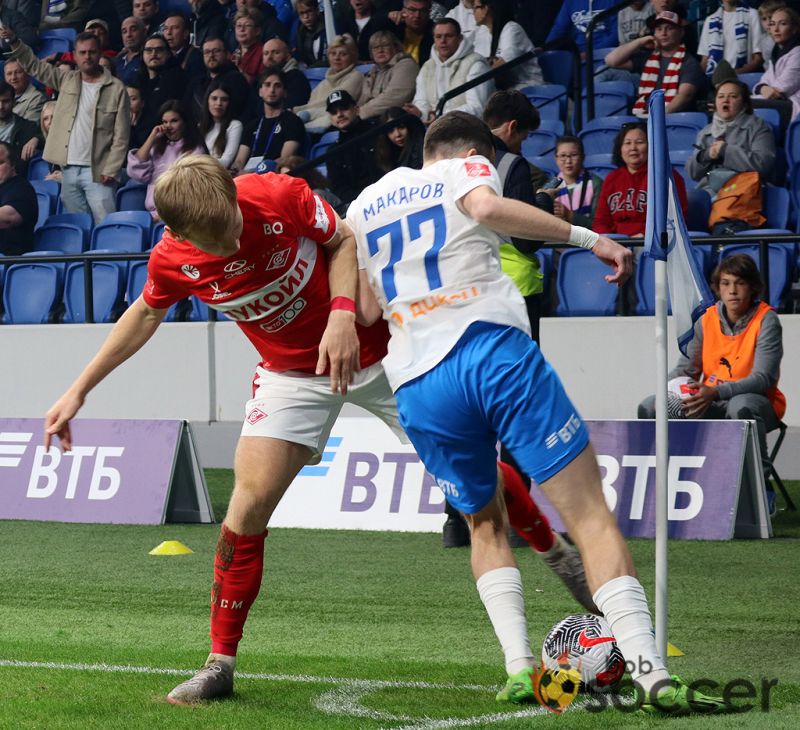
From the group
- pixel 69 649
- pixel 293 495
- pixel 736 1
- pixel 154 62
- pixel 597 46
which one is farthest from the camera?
pixel 154 62

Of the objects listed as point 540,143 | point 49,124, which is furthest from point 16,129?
point 540,143

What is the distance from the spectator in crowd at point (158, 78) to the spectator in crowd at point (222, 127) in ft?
3.68

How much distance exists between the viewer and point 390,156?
1249 centimetres

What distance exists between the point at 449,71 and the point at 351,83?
4.66 ft

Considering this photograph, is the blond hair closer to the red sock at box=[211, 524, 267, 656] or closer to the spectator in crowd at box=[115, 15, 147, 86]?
the red sock at box=[211, 524, 267, 656]

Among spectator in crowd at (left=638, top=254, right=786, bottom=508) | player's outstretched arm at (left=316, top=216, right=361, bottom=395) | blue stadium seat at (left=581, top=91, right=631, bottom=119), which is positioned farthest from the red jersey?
blue stadium seat at (left=581, top=91, right=631, bottom=119)

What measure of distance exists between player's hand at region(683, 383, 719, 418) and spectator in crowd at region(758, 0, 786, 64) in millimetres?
5063

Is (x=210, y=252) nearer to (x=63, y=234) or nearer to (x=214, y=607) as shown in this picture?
(x=214, y=607)

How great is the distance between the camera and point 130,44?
1666 cm

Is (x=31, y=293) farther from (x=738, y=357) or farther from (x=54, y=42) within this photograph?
(x=738, y=357)

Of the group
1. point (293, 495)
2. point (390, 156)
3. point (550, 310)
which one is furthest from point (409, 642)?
point (390, 156)

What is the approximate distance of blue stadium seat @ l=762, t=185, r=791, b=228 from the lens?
1079 cm

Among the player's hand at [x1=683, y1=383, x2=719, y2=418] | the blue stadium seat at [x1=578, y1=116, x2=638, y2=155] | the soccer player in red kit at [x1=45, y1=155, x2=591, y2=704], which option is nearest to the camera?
the soccer player in red kit at [x1=45, y1=155, x2=591, y2=704]

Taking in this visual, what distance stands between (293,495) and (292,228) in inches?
183
